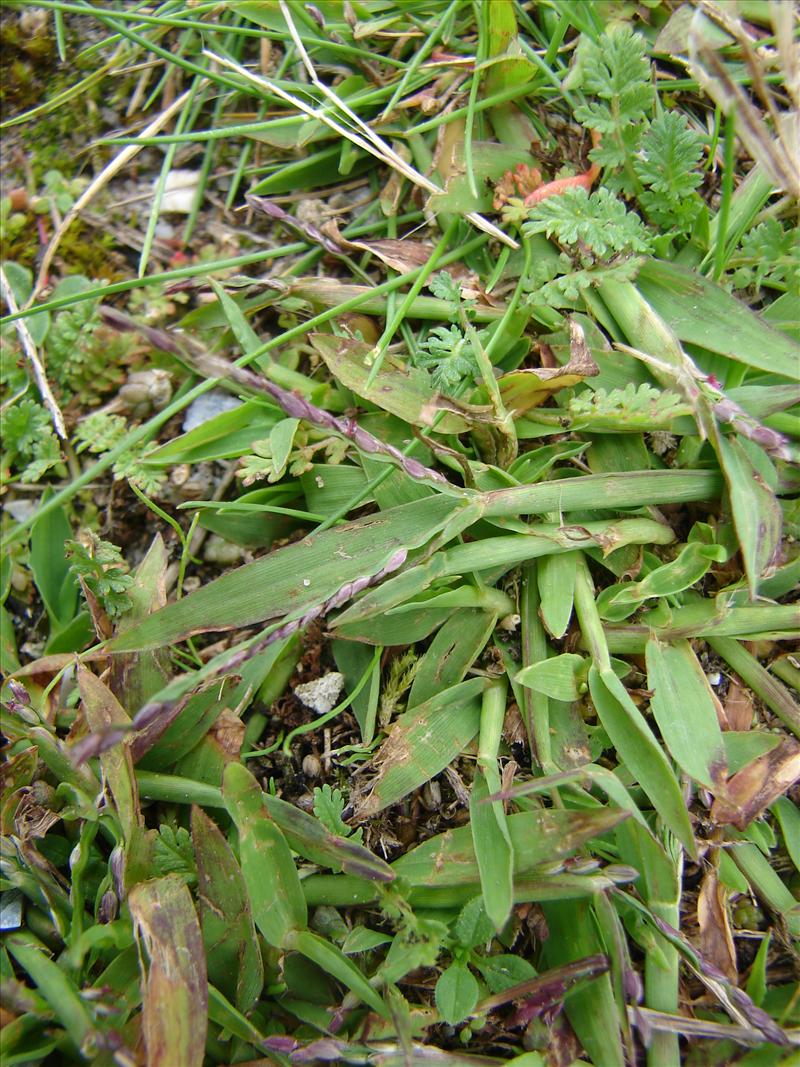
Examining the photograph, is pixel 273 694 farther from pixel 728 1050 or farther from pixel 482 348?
pixel 728 1050

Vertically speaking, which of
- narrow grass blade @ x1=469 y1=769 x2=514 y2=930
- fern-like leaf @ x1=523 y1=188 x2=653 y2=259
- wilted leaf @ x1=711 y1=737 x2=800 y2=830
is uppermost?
fern-like leaf @ x1=523 y1=188 x2=653 y2=259

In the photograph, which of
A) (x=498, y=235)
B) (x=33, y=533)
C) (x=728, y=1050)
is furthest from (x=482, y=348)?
(x=728, y=1050)

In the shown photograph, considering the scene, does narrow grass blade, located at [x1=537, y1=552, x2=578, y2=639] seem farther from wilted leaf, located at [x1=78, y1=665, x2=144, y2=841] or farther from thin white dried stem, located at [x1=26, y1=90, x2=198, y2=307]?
thin white dried stem, located at [x1=26, y1=90, x2=198, y2=307]

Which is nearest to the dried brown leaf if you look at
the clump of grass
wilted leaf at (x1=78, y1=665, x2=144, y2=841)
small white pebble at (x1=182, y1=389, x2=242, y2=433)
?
the clump of grass

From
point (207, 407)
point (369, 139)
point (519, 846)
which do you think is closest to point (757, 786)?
point (519, 846)

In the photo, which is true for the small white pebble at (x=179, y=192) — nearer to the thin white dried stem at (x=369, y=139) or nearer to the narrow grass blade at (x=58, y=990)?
the thin white dried stem at (x=369, y=139)

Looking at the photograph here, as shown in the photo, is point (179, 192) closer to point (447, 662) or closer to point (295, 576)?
point (295, 576)
